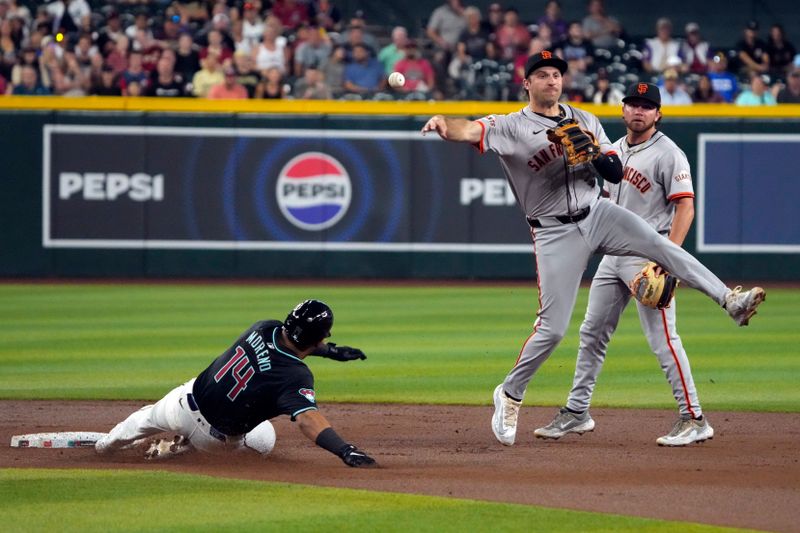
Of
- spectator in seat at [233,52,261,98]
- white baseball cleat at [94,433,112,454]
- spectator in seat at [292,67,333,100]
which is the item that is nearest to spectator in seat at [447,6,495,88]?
spectator in seat at [292,67,333,100]

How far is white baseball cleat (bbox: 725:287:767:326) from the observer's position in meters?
6.28

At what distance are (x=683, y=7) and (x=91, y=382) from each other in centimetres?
1515

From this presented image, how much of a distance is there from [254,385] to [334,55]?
41.4 feet

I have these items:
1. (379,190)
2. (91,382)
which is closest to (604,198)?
(91,382)

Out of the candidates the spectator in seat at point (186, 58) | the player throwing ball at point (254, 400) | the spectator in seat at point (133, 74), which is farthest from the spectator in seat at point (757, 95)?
the player throwing ball at point (254, 400)

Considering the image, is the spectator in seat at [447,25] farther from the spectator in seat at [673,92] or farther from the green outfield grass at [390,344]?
the green outfield grass at [390,344]

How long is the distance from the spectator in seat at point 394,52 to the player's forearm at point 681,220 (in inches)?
469

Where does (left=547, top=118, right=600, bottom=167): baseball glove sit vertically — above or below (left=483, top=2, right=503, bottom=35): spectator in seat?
below

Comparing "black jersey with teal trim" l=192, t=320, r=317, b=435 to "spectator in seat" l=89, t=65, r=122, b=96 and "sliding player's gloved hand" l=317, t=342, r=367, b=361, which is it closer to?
"sliding player's gloved hand" l=317, t=342, r=367, b=361

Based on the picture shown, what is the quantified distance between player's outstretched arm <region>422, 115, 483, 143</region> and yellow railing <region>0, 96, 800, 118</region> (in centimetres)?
1102

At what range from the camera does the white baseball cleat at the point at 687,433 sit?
6922 millimetres

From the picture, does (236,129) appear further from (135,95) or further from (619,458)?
(619,458)

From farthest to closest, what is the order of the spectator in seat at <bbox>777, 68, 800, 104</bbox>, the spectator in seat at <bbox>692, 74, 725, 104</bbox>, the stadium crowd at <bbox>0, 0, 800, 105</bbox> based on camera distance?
the spectator in seat at <bbox>692, 74, 725, 104</bbox>, the stadium crowd at <bbox>0, 0, 800, 105</bbox>, the spectator in seat at <bbox>777, 68, 800, 104</bbox>

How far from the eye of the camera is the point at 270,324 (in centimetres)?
643
